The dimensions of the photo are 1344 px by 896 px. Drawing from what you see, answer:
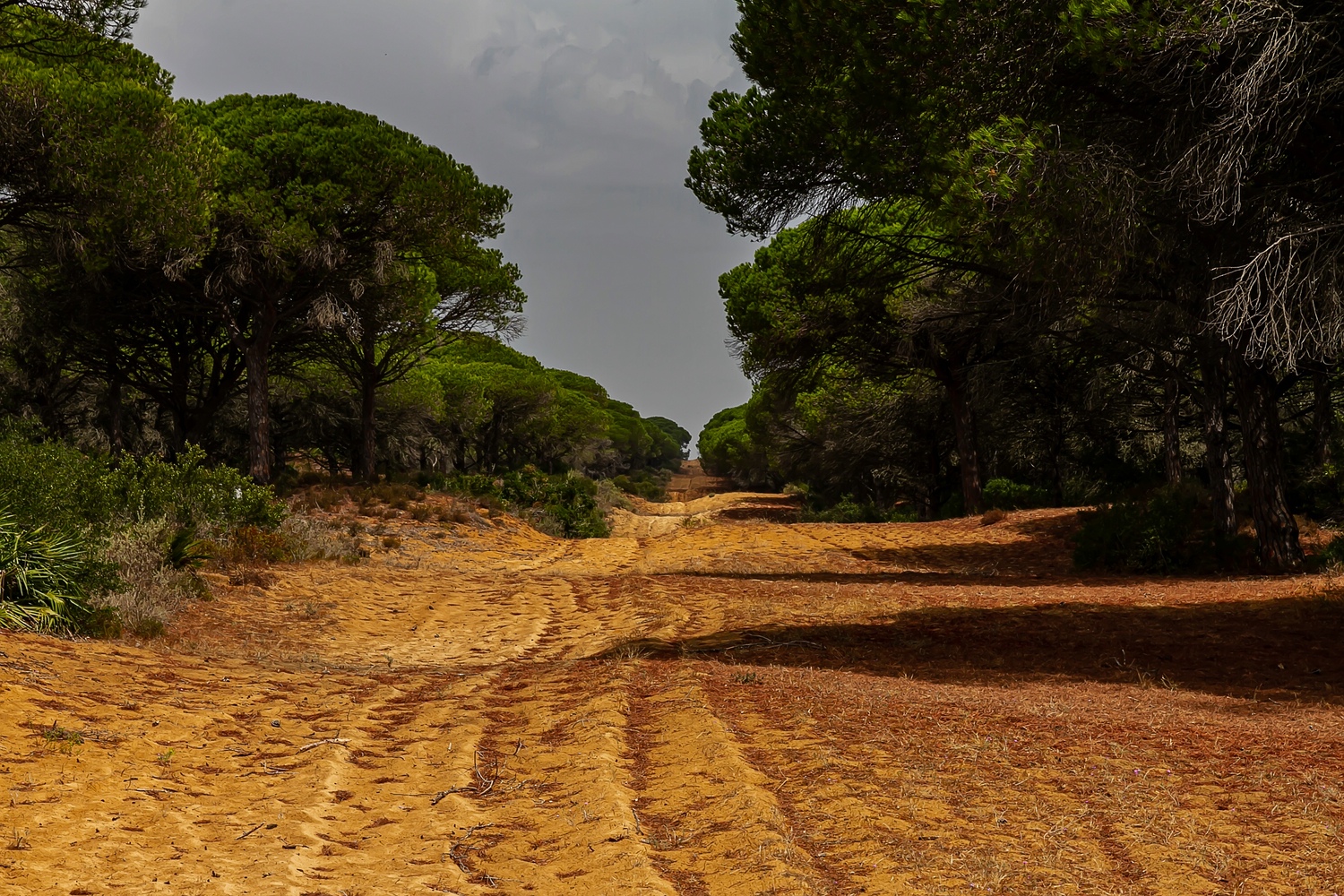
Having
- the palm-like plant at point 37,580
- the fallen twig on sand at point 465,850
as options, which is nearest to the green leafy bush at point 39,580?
the palm-like plant at point 37,580

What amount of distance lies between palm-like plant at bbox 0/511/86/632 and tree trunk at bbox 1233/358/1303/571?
43.5 ft

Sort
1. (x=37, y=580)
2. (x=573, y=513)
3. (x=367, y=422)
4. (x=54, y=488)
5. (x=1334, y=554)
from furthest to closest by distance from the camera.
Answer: (x=367, y=422)
(x=573, y=513)
(x=1334, y=554)
(x=54, y=488)
(x=37, y=580)

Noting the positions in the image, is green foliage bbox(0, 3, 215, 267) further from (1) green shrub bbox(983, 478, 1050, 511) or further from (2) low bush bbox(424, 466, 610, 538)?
(1) green shrub bbox(983, 478, 1050, 511)

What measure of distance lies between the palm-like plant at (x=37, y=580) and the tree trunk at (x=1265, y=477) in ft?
43.5

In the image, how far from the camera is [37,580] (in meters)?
7.23

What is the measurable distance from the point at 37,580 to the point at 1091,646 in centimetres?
896

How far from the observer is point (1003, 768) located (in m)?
4.34

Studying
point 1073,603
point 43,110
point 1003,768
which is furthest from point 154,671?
point 43,110

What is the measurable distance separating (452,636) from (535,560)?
691cm

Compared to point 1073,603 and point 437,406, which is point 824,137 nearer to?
point 1073,603

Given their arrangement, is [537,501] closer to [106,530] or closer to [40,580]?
[106,530]

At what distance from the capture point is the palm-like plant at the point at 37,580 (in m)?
6.86

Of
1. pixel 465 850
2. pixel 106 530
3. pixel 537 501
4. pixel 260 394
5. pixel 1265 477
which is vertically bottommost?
pixel 465 850

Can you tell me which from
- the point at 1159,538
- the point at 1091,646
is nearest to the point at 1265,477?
the point at 1159,538
